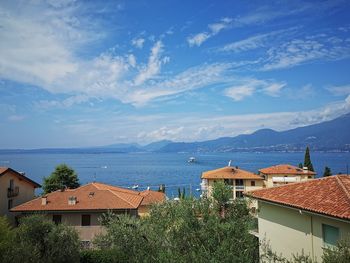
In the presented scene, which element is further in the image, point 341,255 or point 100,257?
point 100,257

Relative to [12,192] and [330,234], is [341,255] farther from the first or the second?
[12,192]

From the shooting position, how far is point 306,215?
16625 millimetres

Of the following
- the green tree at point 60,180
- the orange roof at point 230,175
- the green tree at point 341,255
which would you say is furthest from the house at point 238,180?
the green tree at point 341,255

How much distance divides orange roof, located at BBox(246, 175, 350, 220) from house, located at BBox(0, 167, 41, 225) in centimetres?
2891

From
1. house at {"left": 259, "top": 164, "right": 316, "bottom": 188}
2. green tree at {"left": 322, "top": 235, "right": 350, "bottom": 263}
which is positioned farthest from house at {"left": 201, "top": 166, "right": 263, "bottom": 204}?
green tree at {"left": 322, "top": 235, "right": 350, "bottom": 263}

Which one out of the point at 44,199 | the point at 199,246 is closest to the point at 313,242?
the point at 199,246

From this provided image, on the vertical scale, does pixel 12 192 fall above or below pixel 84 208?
above

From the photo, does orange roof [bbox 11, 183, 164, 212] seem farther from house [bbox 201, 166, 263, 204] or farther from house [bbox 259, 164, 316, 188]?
house [bbox 259, 164, 316, 188]

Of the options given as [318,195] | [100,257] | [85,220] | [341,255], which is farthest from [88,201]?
[341,255]

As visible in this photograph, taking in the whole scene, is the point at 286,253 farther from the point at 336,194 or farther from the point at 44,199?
the point at 44,199

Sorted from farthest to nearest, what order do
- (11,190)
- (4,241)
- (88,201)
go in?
(11,190)
(88,201)
(4,241)

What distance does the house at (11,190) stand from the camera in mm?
37844

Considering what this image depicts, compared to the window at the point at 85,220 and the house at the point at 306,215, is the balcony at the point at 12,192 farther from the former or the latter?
the house at the point at 306,215

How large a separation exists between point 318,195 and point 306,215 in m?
1.12
